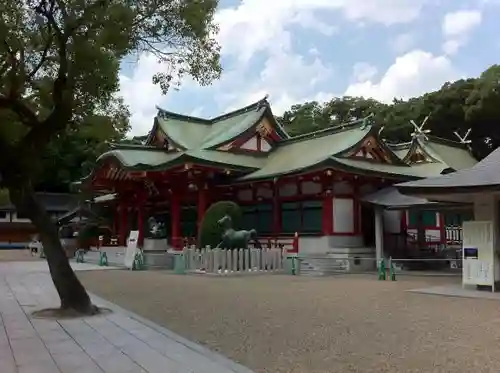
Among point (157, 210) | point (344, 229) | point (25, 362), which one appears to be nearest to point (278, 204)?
point (344, 229)

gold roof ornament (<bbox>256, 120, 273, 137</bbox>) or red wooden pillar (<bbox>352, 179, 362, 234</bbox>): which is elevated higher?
gold roof ornament (<bbox>256, 120, 273, 137</bbox>)

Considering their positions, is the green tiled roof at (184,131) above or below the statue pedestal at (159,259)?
above

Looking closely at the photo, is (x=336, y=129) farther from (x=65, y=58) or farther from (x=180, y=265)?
(x=65, y=58)

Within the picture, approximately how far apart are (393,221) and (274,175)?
6.17 meters

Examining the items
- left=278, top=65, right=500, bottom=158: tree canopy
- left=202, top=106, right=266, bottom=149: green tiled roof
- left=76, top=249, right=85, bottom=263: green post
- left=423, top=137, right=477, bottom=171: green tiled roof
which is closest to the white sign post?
left=202, top=106, right=266, bottom=149: green tiled roof

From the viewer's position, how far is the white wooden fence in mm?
18484

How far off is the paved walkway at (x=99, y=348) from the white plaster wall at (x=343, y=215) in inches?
525

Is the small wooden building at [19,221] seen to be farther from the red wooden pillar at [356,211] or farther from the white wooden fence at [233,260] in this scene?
the red wooden pillar at [356,211]

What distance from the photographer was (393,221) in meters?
25.0

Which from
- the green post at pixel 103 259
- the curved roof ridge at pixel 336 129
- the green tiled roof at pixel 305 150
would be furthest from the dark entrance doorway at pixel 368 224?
the green post at pixel 103 259

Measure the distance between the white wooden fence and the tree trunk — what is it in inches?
347

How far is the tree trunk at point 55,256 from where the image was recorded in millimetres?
9727

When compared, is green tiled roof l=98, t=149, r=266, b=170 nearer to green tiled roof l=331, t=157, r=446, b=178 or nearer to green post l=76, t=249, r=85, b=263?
green tiled roof l=331, t=157, r=446, b=178

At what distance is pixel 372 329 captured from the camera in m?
8.06
